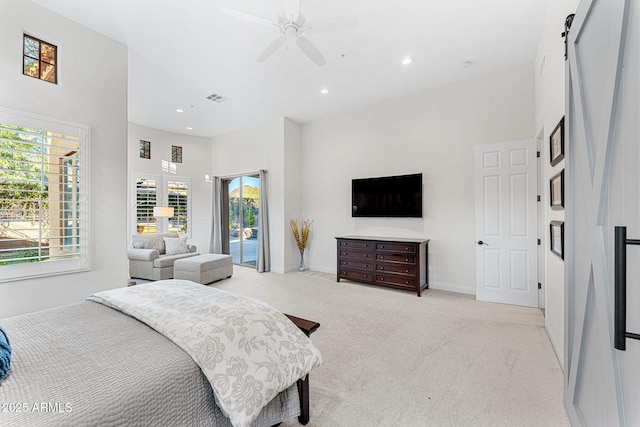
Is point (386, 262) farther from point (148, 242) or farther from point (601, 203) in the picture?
point (148, 242)

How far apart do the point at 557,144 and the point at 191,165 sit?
735 centimetres

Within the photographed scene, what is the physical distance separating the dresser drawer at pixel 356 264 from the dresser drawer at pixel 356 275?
0.07 metres

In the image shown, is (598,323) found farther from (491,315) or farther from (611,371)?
(491,315)

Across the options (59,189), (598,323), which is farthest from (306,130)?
(598,323)

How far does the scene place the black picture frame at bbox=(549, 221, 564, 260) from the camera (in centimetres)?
220

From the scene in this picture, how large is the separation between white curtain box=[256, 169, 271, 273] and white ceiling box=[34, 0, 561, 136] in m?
1.68

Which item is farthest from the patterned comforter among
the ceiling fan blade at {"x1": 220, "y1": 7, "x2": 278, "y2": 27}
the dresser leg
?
the ceiling fan blade at {"x1": 220, "y1": 7, "x2": 278, "y2": 27}

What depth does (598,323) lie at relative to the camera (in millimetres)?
1228

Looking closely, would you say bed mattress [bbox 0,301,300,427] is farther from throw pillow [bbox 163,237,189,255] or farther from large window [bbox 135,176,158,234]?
large window [bbox 135,176,158,234]

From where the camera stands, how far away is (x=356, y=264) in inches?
186

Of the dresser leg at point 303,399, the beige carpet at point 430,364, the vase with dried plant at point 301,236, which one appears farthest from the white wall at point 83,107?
the vase with dried plant at point 301,236

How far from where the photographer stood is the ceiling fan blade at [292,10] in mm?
2209

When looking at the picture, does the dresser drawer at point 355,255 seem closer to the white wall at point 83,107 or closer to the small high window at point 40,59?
the white wall at point 83,107

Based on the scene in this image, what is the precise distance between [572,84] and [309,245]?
16.3 ft
